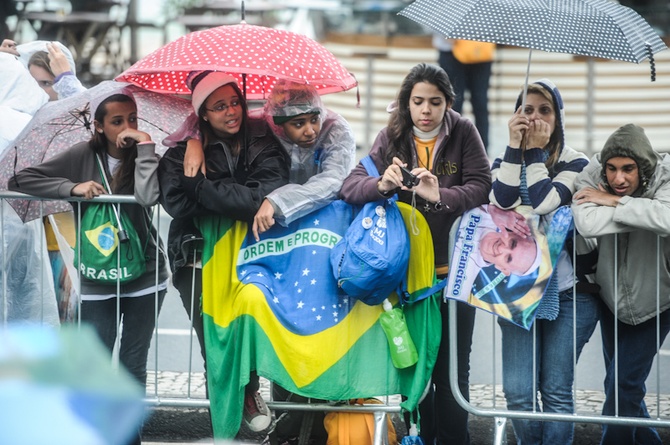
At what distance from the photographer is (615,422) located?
491 centimetres

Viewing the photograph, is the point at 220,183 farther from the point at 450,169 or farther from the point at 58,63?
the point at 58,63

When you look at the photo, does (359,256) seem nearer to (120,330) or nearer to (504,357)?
(504,357)

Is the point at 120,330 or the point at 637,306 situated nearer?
the point at 637,306

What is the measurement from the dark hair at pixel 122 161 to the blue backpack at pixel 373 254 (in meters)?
1.11

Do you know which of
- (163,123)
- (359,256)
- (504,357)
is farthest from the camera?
(163,123)

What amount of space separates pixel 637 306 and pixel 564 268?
1.17ft

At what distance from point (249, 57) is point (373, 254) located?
109 cm

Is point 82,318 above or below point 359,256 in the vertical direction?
below

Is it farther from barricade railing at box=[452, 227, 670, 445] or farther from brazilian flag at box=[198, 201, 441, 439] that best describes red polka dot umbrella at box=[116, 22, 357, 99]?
barricade railing at box=[452, 227, 670, 445]

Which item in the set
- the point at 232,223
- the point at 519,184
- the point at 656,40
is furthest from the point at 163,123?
the point at 656,40

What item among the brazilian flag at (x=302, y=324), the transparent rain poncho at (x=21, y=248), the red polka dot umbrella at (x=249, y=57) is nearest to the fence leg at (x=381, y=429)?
the brazilian flag at (x=302, y=324)

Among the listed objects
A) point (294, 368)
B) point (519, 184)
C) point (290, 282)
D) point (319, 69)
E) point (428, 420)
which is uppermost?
point (319, 69)

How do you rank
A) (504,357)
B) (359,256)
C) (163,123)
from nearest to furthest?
(359,256), (504,357), (163,123)

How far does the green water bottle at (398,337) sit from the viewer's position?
491 centimetres
